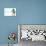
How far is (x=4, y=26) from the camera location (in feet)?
11.1

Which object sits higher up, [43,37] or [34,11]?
[34,11]

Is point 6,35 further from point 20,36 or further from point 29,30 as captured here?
point 29,30

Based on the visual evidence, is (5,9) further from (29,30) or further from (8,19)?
(29,30)

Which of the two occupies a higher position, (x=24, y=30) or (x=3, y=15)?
(x=3, y=15)

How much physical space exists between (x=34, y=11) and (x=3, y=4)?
2.95ft

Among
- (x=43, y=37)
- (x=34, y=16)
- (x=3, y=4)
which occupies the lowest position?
(x=43, y=37)

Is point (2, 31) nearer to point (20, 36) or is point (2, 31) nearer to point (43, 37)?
point (20, 36)

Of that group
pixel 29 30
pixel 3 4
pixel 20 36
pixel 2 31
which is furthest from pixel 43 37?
pixel 3 4

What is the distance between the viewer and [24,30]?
3248mm

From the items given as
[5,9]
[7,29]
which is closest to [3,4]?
[5,9]

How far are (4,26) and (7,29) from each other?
12cm

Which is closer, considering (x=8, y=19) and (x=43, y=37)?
(x=43, y=37)

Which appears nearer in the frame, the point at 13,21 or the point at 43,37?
the point at 43,37

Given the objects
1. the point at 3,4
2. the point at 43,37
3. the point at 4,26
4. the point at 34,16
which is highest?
the point at 3,4
